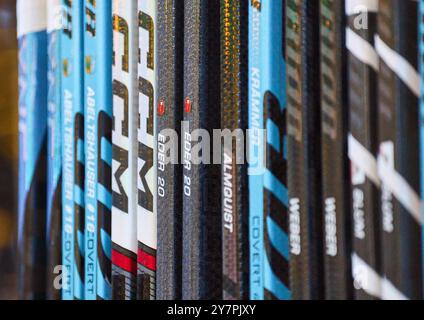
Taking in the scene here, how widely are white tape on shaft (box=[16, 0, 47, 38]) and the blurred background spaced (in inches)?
1.2

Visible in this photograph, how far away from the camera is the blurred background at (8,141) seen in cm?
87

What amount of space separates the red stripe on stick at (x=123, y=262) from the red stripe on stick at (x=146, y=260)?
0.02m

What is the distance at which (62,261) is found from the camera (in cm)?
82

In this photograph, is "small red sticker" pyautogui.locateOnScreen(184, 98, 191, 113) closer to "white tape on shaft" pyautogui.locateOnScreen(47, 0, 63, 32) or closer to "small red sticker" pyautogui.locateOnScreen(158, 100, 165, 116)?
"small red sticker" pyautogui.locateOnScreen(158, 100, 165, 116)

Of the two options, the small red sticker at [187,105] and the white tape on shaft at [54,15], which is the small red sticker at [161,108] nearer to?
the small red sticker at [187,105]

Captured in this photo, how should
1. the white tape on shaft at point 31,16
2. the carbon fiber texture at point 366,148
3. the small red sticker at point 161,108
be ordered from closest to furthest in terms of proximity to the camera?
the carbon fiber texture at point 366,148 < the small red sticker at point 161,108 < the white tape on shaft at point 31,16

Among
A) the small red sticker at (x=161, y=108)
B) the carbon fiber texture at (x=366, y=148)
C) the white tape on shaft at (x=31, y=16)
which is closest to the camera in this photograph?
the carbon fiber texture at (x=366, y=148)

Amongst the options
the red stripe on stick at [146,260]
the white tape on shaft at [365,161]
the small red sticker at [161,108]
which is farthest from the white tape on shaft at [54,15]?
the white tape on shaft at [365,161]

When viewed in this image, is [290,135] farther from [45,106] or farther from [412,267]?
[45,106]

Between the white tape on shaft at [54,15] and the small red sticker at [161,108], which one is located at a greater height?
the white tape on shaft at [54,15]

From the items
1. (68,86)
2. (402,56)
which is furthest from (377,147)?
(68,86)

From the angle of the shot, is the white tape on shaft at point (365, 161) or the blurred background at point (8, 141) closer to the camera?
the white tape on shaft at point (365, 161)

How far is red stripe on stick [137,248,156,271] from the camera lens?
0.76 m
